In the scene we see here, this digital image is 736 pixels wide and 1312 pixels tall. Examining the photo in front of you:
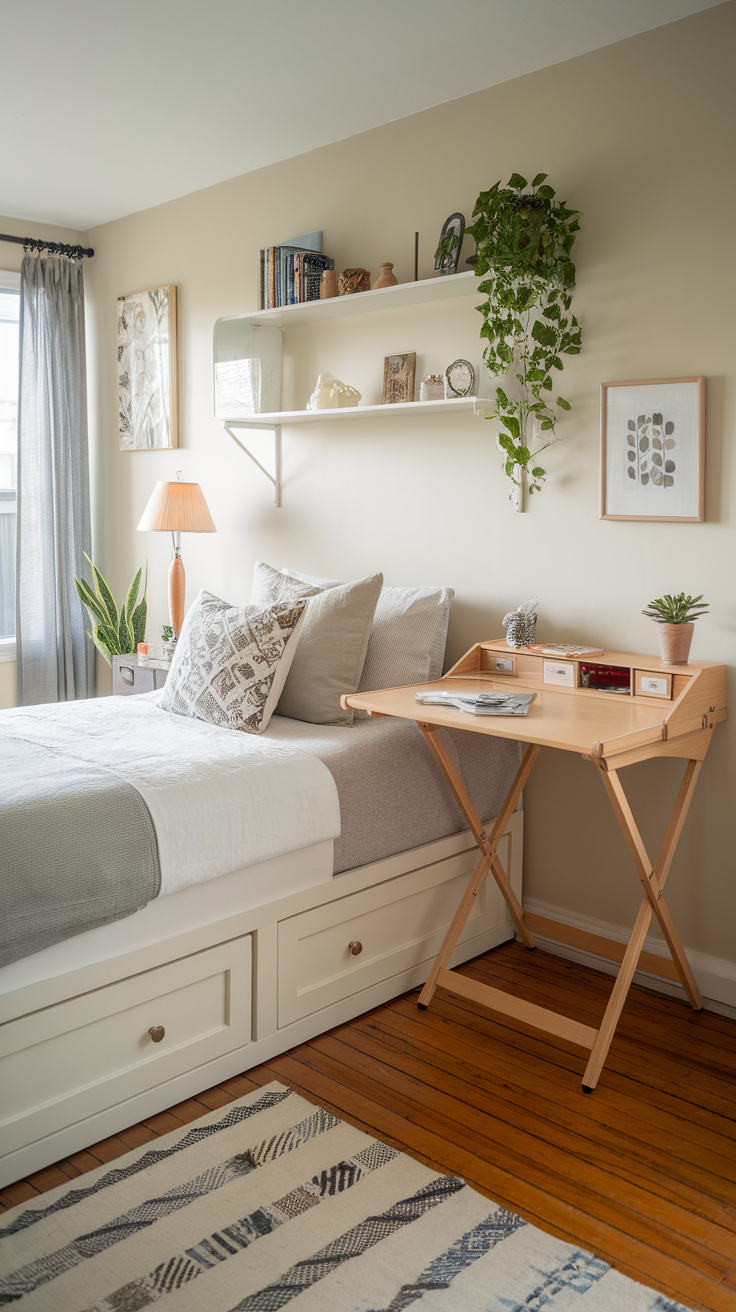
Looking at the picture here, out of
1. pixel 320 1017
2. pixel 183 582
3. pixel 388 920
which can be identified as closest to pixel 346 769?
pixel 388 920

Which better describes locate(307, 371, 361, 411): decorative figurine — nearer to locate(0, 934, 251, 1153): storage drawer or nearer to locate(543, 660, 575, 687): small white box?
locate(543, 660, 575, 687): small white box

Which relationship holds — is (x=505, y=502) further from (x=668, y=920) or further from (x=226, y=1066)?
(x=226, y=1066)

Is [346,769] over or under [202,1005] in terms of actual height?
over

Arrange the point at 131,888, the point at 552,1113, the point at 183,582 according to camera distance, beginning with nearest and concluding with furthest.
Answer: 1. the point at 131,888
2. the point at 552,1113
3. the point at 183,582

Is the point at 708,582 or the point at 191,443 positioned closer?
the point at 708,582

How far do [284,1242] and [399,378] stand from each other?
2.47 metres

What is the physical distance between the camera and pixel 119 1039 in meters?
2.04

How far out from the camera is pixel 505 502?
9.91 feet

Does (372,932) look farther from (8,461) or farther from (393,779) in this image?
(8,461)

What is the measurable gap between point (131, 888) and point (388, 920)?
0.87 meters

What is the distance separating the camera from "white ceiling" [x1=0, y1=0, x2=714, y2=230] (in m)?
2.50

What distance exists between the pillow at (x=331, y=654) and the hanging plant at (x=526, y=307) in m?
0.60

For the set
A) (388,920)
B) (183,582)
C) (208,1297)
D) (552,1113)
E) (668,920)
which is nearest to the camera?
(208,1297)

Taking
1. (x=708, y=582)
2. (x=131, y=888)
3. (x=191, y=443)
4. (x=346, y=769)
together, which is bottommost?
(x=131, y=888)
